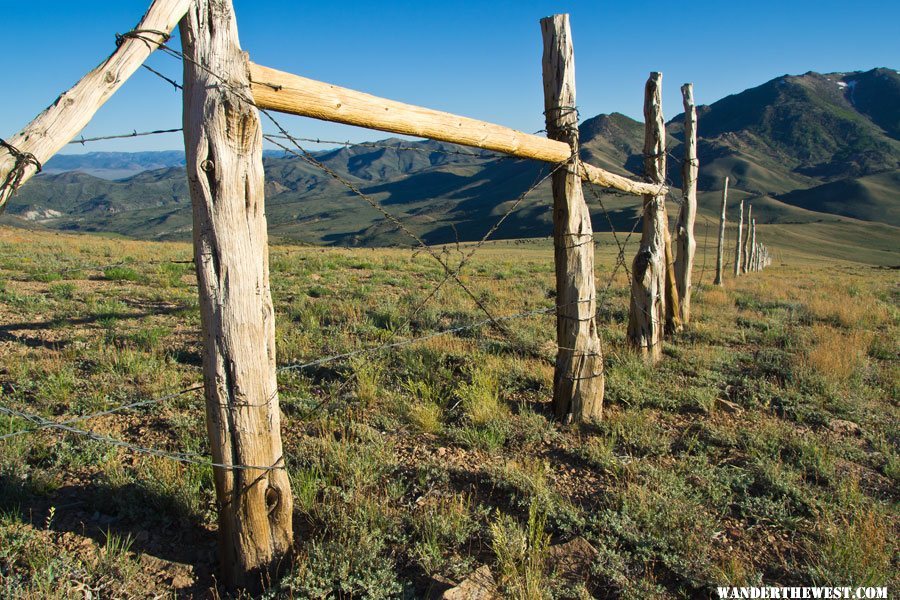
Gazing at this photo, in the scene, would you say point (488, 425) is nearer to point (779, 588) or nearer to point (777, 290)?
point (779, 588)

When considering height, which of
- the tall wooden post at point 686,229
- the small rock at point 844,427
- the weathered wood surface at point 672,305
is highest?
the tall wooden post at point 686,229

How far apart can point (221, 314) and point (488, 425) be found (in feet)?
8.27

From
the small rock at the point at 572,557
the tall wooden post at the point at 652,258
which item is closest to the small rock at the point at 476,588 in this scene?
the small rock at the point at 572,557

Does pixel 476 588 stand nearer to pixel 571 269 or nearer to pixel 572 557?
pixel 572 557

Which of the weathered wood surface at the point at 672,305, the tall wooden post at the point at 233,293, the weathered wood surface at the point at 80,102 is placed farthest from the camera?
the weathered wood surface at the point at 672,305

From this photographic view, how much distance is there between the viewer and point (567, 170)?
457 cm

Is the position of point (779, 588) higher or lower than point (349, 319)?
lower

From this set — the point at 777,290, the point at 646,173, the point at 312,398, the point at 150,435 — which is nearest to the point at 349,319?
the point at 312,398

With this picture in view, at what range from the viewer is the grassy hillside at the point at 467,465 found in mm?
2791

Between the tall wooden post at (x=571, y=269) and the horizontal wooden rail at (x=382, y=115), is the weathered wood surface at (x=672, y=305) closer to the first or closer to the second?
the tall wooden post at (x=571, y=269)

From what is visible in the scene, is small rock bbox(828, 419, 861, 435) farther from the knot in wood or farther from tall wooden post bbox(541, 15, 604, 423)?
the knot in wood

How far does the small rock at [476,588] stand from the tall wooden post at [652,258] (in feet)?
14.3

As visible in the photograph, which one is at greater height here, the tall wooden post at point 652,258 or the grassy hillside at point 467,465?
the tall wooden post at point 652,258

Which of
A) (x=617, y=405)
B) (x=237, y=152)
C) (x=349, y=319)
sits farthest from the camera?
(x=349, y=319)
